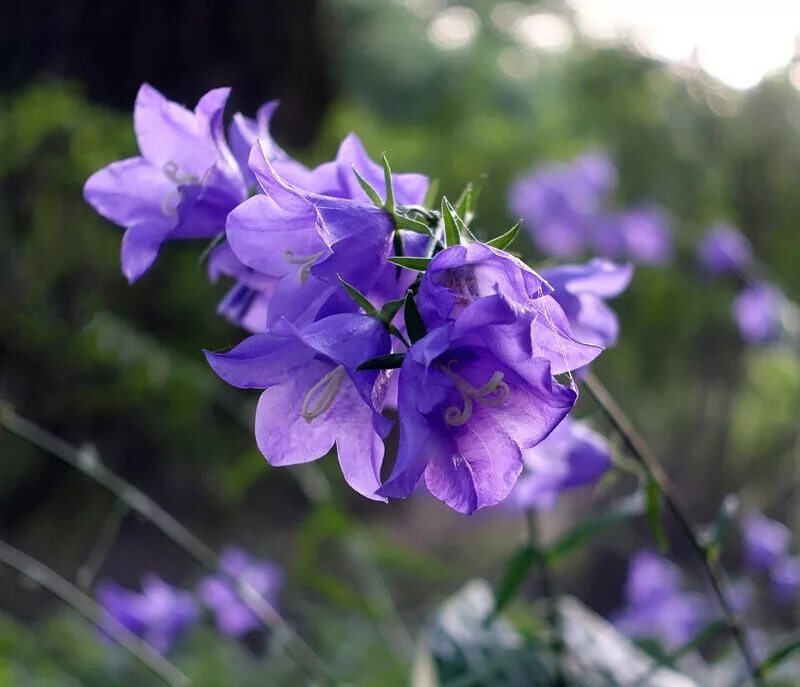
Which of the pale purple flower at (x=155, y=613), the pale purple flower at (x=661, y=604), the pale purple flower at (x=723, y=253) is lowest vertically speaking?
the pale purple flower at (x=155, y=613)

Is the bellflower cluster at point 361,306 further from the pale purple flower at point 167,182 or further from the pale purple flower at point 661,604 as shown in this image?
the pale purple flower at point 661,604

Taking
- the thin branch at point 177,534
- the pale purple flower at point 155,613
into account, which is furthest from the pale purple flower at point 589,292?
the pale purple flower at point 155,613

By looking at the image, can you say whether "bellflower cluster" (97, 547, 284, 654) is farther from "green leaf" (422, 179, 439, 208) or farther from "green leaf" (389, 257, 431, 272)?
"green leaf" (389, 257, 431, 272)

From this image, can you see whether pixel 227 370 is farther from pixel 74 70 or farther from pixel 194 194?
pixel 74 70

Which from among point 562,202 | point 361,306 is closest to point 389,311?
point 361,306

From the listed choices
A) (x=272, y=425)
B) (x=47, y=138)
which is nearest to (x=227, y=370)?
(x=272, y=425)
